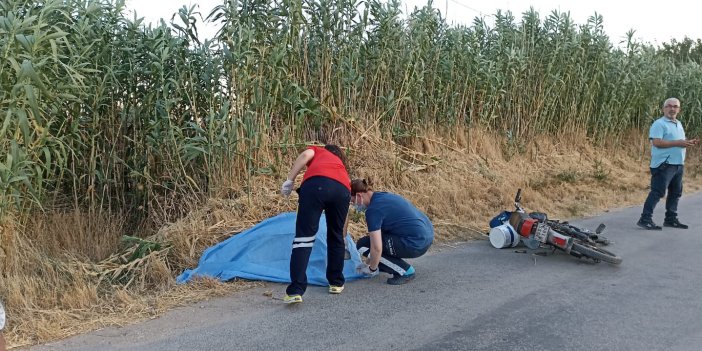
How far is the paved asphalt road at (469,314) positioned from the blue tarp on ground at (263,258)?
188 mm

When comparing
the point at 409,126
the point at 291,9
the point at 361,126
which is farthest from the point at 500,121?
the point at 291,9

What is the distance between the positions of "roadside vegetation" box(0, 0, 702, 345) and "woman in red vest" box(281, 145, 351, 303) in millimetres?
886

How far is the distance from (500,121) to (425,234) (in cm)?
711

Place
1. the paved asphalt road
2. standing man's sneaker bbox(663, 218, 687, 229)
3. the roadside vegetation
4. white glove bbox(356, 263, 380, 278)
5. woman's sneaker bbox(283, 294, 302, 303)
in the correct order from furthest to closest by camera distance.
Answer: standing man's sneaker bbox(663, 218, 687, 229) < white glove bbox(356, 263, 380, 278) < the roadside vegetation < woman's sneaker bbox(283, 294, 302, 303) < the paved asphalt road

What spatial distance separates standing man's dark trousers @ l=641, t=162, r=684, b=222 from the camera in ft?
27.7

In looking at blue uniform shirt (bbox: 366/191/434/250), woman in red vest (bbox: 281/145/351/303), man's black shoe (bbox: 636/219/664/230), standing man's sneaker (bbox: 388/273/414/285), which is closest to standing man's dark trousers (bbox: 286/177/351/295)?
woman in red vest (bbox: 281/145/351/303)

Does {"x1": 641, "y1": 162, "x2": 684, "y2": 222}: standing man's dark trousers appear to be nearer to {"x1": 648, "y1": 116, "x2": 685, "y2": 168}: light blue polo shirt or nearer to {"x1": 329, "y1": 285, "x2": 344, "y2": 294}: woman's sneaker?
{"x1": 648, "y1": 116, "x2": 685, "y2": 168}: light blue polo shirt

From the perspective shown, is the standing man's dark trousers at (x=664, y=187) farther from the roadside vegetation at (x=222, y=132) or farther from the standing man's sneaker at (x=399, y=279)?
the standing man's sneaker at (x=399, y=279)

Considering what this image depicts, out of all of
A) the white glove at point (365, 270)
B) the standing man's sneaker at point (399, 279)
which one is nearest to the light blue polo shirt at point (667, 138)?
the standing man's sneaker at point (399, 279)

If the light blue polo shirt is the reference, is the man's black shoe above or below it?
below

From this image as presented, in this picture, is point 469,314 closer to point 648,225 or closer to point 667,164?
point 648,225

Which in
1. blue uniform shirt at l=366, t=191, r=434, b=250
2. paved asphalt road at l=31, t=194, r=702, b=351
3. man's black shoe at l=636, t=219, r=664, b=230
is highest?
blue uniform shirt at l=366, t=191, r=434, b=250

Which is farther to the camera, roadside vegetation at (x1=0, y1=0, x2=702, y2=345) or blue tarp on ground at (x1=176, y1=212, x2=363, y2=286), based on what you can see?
blue tarp on ground at (x1=176, y1=212, x2=363, y2=286)

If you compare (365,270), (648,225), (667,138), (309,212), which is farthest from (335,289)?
(667,138)
